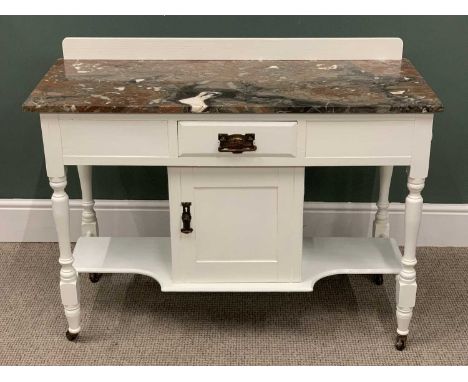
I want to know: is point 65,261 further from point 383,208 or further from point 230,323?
point 383,208

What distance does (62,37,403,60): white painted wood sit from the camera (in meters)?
2.07

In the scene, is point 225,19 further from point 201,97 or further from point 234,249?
point 234,249

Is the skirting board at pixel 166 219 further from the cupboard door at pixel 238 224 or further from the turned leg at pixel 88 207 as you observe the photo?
the cupboard door at pixel 238 224

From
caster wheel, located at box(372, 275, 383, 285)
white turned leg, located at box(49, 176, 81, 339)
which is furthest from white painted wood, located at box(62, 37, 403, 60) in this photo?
caster wheel, located at box(372, 275, 383, 285)

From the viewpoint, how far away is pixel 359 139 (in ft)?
5.74

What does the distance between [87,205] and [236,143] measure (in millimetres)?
751

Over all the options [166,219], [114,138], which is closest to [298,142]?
[114,138]

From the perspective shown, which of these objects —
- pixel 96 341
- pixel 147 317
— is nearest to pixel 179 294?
pixel 147 317

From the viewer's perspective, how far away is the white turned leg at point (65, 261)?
184 cm

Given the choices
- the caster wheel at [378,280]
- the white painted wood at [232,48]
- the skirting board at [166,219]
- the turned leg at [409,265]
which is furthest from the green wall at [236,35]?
the turned leg at [409,265]

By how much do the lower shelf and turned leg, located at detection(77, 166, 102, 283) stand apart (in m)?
0.15

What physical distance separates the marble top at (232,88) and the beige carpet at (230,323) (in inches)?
27.6

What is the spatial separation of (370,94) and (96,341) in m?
1.01

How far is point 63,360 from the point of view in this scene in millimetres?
1979
